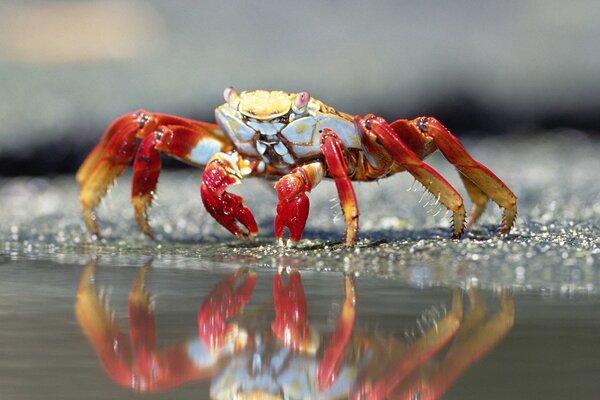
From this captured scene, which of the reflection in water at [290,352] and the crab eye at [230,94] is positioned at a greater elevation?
the crab eye at [230,94]

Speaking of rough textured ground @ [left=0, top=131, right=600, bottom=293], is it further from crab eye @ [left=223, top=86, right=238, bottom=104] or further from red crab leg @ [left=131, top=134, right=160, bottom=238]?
crab eye @ [left=223, top=86, right=238, bottom=104]

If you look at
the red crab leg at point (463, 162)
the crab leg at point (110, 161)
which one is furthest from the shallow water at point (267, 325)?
the crab leg at point (110, 161)

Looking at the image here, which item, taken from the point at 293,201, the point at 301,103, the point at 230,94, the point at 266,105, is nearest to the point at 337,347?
the point at 293,201

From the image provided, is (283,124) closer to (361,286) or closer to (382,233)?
(382,233)

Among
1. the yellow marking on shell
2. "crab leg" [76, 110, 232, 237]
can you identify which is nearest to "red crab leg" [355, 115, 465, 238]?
the yellow marking on shell

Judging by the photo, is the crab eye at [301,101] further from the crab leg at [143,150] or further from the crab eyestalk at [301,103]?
the crab leg at [143,150]

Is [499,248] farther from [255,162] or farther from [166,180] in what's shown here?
[166,180]

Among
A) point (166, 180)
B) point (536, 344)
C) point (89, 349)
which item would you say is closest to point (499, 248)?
point (536, 344)
